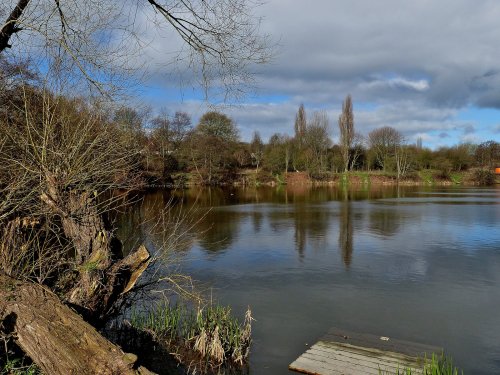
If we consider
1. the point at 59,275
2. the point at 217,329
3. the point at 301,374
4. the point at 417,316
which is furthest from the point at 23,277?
the point at 417,316

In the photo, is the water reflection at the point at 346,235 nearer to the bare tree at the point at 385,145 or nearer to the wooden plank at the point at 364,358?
the wooden plank at the point at 364,358

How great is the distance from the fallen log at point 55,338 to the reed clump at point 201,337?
8.76 ft

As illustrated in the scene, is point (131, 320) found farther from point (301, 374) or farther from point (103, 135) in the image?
point (103, 135)

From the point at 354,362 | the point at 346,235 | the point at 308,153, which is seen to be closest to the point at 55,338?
the point at 354,362

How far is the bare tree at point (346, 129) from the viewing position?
62844 millimetres

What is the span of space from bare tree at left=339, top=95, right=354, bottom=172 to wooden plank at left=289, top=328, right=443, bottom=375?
184 feet

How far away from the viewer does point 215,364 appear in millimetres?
6844

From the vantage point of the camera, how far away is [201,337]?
7.02 m

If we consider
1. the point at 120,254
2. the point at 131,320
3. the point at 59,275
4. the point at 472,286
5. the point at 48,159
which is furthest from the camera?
the point at 472,286

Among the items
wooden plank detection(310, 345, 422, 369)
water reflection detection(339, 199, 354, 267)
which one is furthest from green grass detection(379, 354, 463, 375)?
water reflection detection(339, 199, 354, 267)

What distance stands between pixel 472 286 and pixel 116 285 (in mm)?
9058

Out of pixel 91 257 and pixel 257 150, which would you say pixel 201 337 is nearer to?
pixel 91 257

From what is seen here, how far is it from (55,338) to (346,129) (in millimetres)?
61221

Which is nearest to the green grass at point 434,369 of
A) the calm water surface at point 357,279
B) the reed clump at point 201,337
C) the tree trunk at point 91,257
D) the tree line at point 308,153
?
the calm water surface at point 357,279
